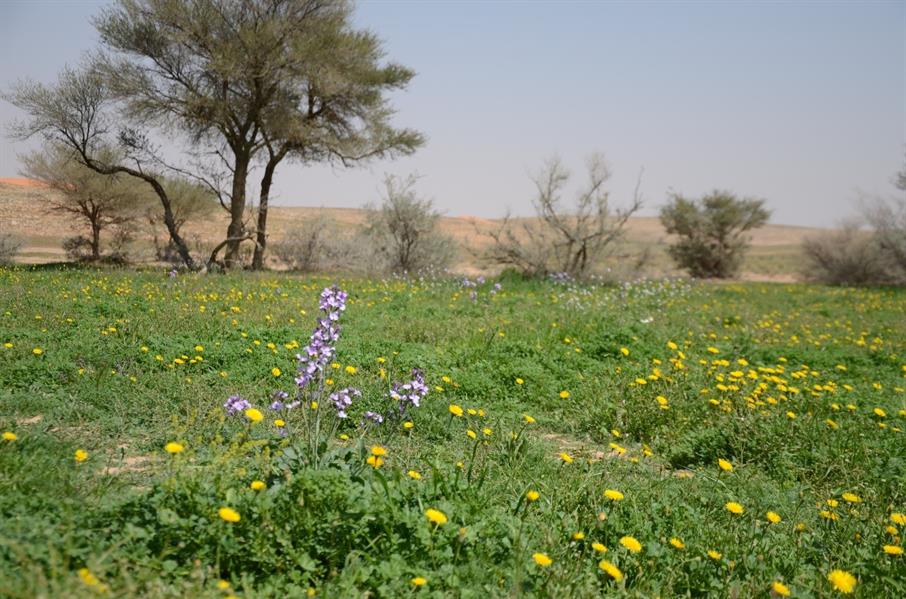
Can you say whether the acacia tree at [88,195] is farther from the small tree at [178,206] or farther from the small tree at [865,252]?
the small tree at [865,252]

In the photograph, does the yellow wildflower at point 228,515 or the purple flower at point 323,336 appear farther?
the purple flower at point 323,336

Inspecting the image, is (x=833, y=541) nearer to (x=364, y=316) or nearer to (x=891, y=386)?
(x=891, y=386)

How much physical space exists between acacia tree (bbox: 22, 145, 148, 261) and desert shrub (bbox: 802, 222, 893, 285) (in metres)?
26.7

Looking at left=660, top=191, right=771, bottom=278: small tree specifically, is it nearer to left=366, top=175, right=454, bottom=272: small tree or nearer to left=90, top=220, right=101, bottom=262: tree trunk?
left=366, top=175, right=454, bottom=272: small tree

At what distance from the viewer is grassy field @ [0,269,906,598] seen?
2432 mm

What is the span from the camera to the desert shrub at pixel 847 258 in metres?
24.8

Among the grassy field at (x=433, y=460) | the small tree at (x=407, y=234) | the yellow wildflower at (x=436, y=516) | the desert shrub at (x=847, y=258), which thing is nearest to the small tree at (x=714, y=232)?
the desert shrub at (x=847, y=258)

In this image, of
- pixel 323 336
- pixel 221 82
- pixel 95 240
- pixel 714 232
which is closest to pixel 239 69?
pixel 221 82

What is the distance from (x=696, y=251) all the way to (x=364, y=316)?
2531 centimetres

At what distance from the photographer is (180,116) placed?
55.6 feet

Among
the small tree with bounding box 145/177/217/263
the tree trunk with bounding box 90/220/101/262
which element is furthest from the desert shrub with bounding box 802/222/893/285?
the tree trunk with bounding box 90/220/101/262

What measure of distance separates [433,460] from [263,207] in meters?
16.4

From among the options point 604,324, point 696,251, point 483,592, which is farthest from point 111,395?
point 696,251

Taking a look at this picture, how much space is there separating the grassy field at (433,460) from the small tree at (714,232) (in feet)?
73.7
